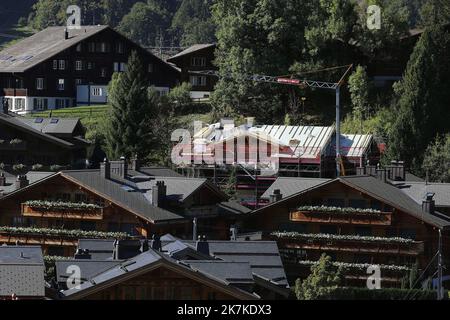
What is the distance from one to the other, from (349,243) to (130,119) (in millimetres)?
22205

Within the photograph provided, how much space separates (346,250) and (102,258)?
12.0 metres

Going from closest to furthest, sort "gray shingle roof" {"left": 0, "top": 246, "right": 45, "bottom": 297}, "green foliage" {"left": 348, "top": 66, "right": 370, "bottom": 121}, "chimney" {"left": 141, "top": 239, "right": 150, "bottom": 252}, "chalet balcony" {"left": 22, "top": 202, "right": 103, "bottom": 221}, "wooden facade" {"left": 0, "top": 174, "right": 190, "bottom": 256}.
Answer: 1. "gray shingle roof" {"left": 0, "top": 246, "right": 45, "bottom": 297}
2. "chimney" {"left": 141, "top": 239, "right": 150, "bottom": 252}
3. "wooden facade" {"left": 0, "top": 174, "right": 190, "bottom": 256}
4. "chalet balcony" {"left": 22, "top": 202, "right": 103, "bottom": 221}
5. "green foliage" {"left": 348, "top": 66, "right": 370, "bottom": 121}

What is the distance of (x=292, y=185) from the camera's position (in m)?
52.5

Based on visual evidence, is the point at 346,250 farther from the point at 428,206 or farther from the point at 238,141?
the point at 238,141

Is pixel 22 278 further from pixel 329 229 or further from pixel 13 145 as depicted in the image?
pixel 13 145

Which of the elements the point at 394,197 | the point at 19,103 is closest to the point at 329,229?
the point at 394,197

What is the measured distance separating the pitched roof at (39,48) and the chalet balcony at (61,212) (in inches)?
1512

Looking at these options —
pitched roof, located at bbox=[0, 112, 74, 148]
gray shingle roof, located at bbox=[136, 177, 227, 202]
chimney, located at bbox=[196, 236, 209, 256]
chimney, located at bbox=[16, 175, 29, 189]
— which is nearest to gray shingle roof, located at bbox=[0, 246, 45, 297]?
chimney, located at bbox=[196, 236, 209, 256]

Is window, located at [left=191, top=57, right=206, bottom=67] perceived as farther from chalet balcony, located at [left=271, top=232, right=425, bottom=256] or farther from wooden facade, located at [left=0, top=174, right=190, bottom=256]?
chalet balcony, located at [left=271, top=232, right=425, bottom=256]

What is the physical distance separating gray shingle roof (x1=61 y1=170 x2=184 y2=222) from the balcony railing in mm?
778

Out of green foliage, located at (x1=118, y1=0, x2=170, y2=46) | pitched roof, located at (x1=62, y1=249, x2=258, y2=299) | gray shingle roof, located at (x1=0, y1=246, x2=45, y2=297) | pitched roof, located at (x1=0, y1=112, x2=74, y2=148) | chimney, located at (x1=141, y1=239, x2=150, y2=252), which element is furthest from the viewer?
green foliage, located at (x1=118, y1=0, x2=170, y2=46)

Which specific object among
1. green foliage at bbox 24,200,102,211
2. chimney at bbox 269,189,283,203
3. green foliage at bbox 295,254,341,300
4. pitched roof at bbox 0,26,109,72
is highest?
pitched roof at bbox 0,26,109,72

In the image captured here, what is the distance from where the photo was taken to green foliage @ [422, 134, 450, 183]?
198 feet
